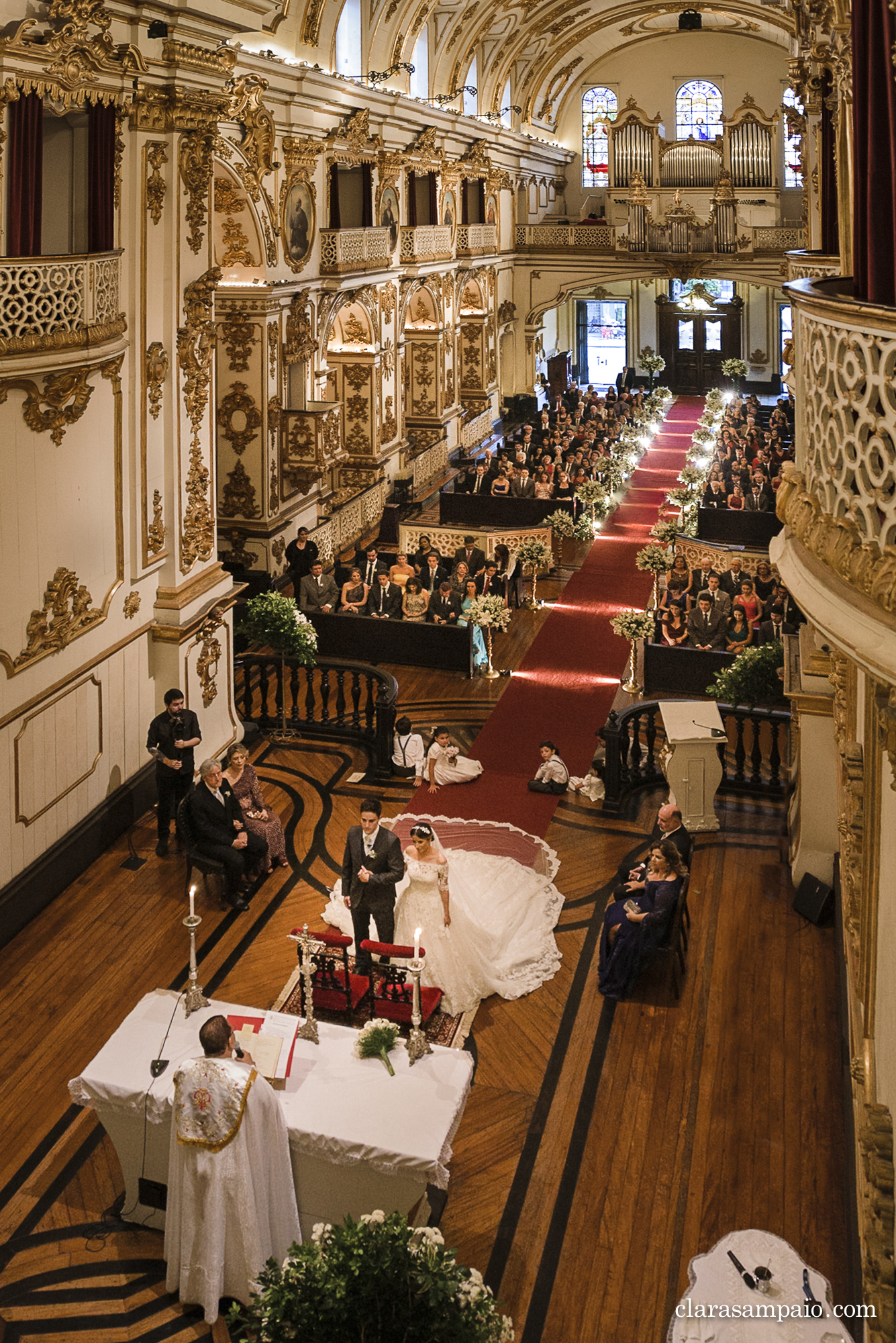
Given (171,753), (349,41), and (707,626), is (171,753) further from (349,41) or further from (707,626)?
(349,41)

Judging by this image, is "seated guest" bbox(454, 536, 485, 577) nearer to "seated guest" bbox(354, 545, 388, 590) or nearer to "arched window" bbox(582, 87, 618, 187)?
"seated guest" bbox(354, 545, 388, 590)

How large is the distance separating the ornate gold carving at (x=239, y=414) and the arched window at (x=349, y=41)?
17.4 ft

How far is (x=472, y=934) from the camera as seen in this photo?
8352 millimetres

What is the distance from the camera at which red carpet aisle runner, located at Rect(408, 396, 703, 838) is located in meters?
11.2

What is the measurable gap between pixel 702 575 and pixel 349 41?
32.1ft

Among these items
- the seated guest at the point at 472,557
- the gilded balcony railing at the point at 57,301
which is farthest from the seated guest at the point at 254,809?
the seated guest at the point at 472,557

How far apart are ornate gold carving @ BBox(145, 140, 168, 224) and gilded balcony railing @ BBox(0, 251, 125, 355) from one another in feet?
3.99

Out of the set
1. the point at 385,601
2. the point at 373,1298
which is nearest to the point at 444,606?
the point at 385,601

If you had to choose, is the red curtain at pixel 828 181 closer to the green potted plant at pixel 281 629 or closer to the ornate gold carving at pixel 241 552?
the green potted plant at pixel 281 629

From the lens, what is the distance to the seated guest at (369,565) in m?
16.1

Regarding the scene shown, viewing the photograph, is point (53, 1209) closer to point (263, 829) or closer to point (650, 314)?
point (263, 829)

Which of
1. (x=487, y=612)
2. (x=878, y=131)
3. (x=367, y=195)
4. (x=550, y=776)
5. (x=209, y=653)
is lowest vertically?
(x=550, y=776)

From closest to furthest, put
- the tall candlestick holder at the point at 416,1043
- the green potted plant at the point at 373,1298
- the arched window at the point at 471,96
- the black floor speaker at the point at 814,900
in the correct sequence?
the green potted plant at the point at 373,1298
the tall candlestick holder at the point at 416,1043
the black floor speaker at the point at 814,900
the arched window at the point at 471,96

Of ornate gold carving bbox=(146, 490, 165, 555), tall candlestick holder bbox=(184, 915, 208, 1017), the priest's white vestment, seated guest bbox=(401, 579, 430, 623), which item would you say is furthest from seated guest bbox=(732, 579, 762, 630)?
the priest's white vestment
